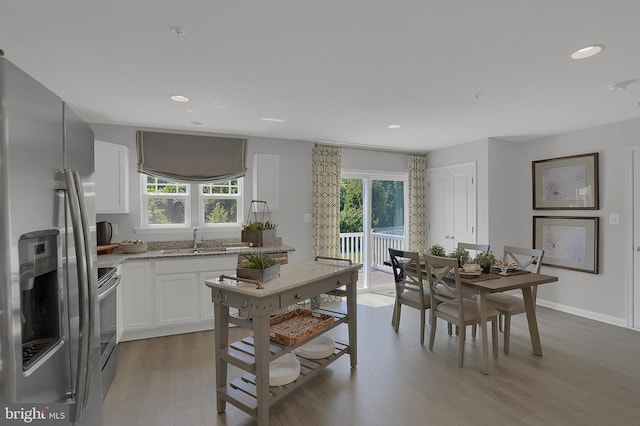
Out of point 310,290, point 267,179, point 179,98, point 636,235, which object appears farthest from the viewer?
point 267,179

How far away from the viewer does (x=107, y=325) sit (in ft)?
8.70

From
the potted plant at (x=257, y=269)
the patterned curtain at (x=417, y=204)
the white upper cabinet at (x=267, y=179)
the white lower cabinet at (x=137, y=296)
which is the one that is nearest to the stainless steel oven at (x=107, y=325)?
the white lower cabinet at (x=137, y=296)

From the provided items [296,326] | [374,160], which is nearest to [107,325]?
[296,326]

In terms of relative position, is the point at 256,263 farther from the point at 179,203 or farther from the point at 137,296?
the point at 179,203

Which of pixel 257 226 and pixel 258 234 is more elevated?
pixel 257 226

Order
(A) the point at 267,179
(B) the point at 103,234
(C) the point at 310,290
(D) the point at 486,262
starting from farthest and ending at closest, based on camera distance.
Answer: (A) the point at 267,179
(B) the point at 103,234
(D) the point at 486,262
(C) the point at 310,290

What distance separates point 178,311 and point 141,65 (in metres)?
2.54

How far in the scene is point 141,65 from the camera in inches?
96.9

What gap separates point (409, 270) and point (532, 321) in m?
1.23

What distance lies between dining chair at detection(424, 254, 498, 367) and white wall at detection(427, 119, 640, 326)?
2.06 m

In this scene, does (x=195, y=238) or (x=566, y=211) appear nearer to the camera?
(x=195, y=238)

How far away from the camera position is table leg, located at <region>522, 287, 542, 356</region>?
3277 millimetres

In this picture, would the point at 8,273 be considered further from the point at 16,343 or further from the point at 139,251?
the point at 139,251

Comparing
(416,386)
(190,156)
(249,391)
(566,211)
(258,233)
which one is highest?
(190,156)
